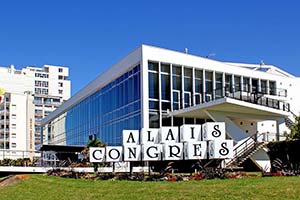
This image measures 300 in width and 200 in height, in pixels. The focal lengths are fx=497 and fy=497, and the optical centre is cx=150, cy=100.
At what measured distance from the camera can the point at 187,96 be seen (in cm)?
3759

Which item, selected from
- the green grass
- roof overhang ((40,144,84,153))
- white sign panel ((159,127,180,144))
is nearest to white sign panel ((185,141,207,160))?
white sign panel ((159,127,180,144))

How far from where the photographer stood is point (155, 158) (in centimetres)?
2323

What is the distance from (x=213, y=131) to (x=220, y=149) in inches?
38.7

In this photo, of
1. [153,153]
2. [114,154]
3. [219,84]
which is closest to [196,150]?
[153,153]

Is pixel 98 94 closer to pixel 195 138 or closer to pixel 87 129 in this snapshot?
pixel 87 129

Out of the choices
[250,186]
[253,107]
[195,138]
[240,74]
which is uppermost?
[240,74]

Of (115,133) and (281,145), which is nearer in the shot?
(281,145)

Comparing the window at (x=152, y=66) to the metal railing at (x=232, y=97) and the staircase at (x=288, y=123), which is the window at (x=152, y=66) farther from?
the staircase at (x=288, y=123)

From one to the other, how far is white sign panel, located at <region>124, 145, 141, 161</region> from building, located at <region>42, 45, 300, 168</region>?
9.89m

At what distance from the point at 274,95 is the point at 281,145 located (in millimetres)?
13725

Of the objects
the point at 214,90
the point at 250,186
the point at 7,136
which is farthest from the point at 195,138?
the point at 7,136

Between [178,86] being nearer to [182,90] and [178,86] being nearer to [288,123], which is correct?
[182,90]

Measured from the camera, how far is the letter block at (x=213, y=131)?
22.7 m

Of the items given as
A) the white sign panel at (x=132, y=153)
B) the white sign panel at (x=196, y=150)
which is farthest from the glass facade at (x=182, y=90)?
the white sign panel at (x=196, y=150)
